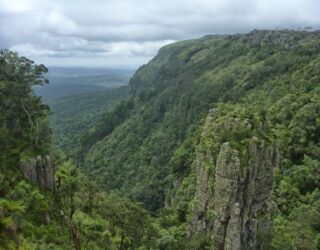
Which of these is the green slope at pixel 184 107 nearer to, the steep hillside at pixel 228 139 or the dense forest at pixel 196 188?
the steep hillside at pixel 228 139

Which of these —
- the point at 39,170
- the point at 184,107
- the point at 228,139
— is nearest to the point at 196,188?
the point at 228,139

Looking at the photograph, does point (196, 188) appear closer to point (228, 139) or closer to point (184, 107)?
point (228, 139)

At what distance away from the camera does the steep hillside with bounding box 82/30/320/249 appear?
2251 inches

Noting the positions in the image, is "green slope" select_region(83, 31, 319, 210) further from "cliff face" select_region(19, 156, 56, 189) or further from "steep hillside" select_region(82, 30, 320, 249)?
"cliff face" select_region(19, 156, 56, 189)

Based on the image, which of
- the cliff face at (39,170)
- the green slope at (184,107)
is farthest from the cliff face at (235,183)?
the green slope at (184,107)

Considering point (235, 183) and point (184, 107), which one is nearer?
point (235, 183)

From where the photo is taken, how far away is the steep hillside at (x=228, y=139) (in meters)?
57.2

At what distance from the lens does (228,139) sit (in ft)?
185

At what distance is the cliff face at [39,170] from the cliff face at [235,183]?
18.1m

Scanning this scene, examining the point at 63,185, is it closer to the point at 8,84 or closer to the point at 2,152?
the point at 2,152

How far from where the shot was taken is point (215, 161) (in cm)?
5644

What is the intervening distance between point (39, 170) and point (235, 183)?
70.5 feet

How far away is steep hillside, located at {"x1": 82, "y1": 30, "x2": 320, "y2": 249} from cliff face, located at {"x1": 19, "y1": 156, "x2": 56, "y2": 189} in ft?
59.3

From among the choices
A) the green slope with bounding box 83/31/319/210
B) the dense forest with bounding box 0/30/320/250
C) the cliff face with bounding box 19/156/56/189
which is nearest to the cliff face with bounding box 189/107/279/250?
the dense forest with bounding box 0/30/320/250
